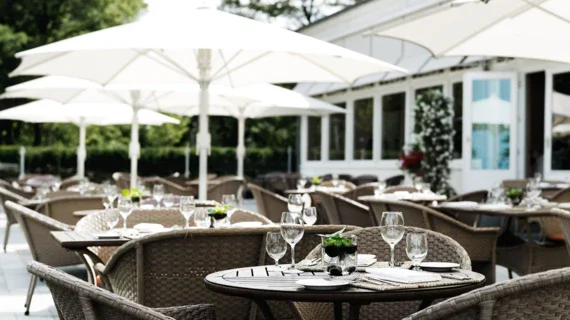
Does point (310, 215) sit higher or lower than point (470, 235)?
higher

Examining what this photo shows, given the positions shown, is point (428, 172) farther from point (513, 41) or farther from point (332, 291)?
point (332, 291)

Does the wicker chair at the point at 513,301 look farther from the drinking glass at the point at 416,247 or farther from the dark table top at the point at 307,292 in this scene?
the drinking glass at the point at 416,247

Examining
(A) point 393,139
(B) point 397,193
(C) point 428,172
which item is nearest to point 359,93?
(A) point 393,139

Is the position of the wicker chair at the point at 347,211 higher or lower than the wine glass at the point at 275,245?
lower

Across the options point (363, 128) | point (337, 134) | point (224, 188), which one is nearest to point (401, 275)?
point (224, 188)

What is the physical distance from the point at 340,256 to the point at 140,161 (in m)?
25.3

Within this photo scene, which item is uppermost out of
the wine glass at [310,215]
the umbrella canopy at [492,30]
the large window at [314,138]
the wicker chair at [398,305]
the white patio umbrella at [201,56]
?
the umbrella canopy at [492,30]

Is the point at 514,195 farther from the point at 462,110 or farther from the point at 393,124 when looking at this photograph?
the point at 393,124

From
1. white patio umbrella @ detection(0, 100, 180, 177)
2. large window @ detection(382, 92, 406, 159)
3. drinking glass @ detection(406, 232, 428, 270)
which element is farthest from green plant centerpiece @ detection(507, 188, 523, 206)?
large window @ detection(382, 92, 406, 159)

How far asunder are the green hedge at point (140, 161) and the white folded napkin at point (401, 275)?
23764 mm

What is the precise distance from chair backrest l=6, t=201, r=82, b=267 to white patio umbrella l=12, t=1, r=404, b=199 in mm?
1066

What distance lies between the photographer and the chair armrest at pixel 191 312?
3.42 m

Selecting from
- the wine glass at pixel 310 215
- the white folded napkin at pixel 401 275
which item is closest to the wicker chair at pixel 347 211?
the wine glass at pixel 310 215

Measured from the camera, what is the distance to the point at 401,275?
3.39 m
